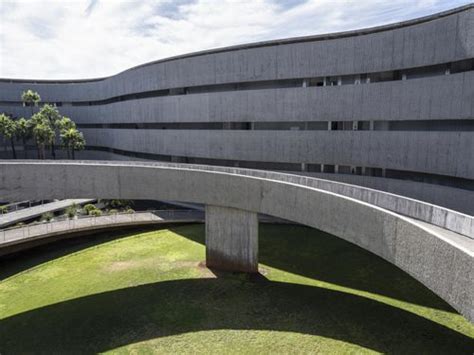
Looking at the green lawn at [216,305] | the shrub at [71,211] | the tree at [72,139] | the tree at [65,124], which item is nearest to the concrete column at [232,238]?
the green lawn at [216,305]

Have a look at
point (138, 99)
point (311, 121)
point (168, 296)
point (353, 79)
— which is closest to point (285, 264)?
point (168, 296)

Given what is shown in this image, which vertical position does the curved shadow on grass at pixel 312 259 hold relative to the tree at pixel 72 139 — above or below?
below

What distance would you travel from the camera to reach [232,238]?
20844 millimetres

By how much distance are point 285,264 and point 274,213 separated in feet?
18.4

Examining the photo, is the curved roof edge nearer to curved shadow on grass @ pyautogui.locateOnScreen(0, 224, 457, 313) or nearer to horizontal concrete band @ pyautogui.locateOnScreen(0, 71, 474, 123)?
horizontal concrete band @ pyautogui.locateOnScreen(0, 71, 474, 123)

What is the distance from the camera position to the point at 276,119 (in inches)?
1137

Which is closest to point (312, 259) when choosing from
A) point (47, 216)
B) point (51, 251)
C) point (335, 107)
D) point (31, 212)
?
point (335, 107)

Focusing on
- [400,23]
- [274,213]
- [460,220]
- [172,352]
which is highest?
[400,23]

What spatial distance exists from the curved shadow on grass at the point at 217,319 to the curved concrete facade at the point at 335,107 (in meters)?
9.12

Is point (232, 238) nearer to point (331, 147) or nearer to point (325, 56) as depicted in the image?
point (331, 147)

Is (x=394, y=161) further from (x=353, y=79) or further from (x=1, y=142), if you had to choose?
(x=1, y=142)

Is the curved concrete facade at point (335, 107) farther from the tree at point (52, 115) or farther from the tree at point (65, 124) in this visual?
the tree at point (52, 115)

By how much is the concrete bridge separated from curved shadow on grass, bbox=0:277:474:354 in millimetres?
3302

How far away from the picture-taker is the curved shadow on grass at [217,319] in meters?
14.4
